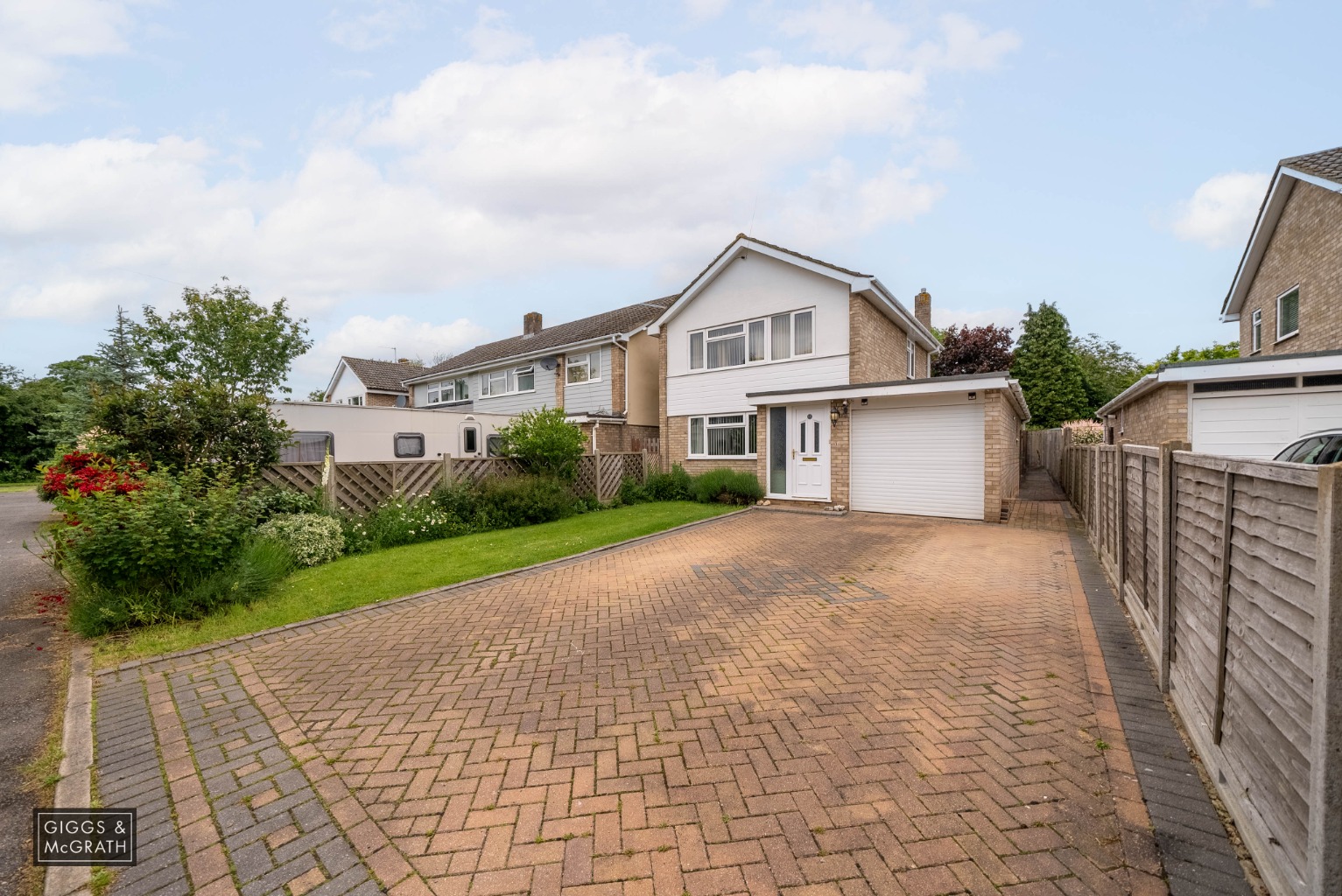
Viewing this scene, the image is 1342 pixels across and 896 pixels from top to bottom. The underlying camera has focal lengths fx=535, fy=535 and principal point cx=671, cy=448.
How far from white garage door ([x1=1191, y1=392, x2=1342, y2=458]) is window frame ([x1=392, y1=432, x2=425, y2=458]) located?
62.5 feet

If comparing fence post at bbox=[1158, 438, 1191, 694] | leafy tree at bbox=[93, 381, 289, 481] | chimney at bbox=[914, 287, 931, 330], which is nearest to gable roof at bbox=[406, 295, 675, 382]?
chimney at bbox=[914, 287, 931, 330]

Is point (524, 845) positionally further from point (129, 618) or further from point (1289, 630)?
point (129, 618)

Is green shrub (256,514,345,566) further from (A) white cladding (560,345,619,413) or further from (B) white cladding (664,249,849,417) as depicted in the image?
(A) white cladding (560,345,619,413)

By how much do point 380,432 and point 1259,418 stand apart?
2072cm

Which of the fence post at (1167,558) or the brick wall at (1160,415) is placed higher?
the brick wall at (1160,415)

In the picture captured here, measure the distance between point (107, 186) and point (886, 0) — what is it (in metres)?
17.1

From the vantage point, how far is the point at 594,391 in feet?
70.9

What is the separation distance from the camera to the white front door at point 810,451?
1431 centimetres

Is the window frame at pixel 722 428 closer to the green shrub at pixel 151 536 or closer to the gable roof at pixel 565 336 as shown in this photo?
the gable roof at pixel 565 336

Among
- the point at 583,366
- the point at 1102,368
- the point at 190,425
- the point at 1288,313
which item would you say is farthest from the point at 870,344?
the point at 1102,368

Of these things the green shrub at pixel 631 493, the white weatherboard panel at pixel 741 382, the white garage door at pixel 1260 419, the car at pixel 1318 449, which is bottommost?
the green shrub at pixel 631 493

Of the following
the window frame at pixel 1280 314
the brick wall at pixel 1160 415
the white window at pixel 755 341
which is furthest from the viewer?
the white window at pixel 755 341

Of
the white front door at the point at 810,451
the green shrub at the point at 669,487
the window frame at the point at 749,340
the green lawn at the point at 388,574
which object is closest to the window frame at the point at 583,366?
the window frame at the point at 749,340

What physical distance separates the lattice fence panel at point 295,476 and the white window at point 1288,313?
24.6 meters
